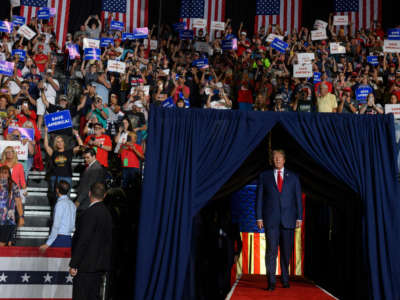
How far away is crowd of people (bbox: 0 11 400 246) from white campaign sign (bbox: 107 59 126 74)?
15 cm

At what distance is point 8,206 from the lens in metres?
7.97

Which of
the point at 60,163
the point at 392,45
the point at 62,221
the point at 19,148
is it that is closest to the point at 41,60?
the point at 19,148

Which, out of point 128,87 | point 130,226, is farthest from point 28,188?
point 128,87

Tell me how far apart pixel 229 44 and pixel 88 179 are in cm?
703

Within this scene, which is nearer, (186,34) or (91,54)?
(91,54)

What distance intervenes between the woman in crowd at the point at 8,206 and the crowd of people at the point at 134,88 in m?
0.02

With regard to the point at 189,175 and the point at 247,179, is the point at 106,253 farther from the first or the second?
the point at 247,179

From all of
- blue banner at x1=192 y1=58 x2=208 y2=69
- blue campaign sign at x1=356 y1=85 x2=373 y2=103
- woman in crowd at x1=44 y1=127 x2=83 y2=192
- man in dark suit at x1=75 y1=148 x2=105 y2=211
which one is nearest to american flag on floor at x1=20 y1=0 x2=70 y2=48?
blue banner at x1=192 y1=58 x2=208 y2=69

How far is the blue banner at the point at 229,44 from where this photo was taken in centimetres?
1337

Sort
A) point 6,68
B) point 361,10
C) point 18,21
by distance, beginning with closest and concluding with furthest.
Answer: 1. point 6,68
2. point 18,21
3. point 361,10

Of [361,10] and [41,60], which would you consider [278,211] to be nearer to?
[41,60]

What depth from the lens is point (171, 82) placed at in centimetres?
1112

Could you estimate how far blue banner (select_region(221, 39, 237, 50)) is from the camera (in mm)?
13367

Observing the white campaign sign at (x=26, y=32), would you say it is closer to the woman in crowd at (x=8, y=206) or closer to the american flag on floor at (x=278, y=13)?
the woman in crowd at (x=8, y=206)
